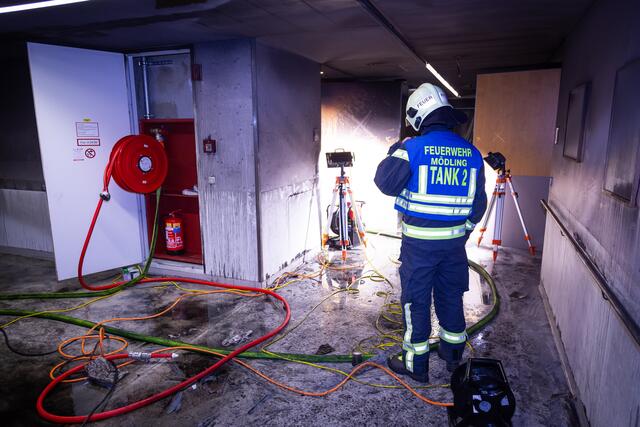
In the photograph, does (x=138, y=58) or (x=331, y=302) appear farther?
(x=138, y=58)

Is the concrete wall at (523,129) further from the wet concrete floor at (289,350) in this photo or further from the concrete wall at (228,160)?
the concrete wall at (228,160)

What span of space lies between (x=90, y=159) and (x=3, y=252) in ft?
9.53

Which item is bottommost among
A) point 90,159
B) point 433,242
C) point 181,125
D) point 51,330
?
point 51,330

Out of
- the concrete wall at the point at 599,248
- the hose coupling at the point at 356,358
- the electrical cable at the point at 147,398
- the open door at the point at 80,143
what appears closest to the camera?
A: the concrete wall at the point at 599,248

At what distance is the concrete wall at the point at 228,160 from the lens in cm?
401

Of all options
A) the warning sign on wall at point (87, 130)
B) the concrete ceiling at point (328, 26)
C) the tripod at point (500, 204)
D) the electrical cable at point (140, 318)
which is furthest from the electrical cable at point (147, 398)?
the tripod at point (500, 204)

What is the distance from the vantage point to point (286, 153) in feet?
15.3

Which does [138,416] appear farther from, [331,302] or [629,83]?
[629,83]

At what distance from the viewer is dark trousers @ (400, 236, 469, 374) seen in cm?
255

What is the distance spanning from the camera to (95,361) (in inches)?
106

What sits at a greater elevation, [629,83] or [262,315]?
[629,83]

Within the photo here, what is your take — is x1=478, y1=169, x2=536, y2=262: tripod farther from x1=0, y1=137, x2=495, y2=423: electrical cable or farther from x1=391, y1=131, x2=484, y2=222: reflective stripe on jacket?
x1=391, y1=131, x2=484, y2=222: reflective stripe on jacket

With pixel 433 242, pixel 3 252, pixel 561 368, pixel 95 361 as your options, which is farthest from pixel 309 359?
pixel 3 252

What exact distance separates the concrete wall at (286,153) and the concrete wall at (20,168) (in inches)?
126
